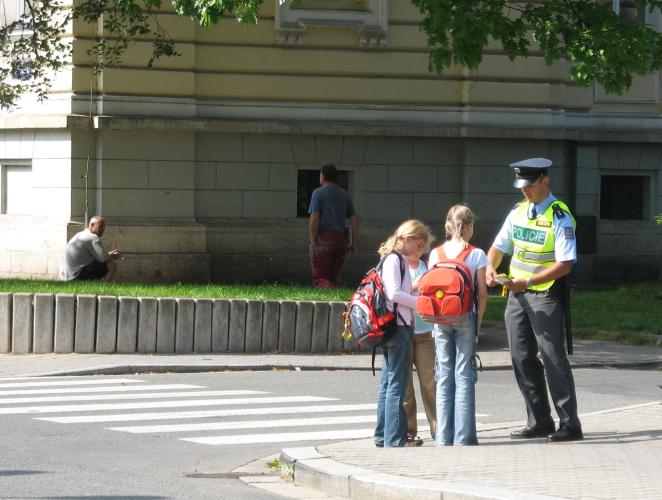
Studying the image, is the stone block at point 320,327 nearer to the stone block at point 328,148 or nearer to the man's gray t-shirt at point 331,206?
the man's gray t-shirt at point 331,206

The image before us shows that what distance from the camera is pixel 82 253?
59.0 ft

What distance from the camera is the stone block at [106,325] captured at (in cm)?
1432

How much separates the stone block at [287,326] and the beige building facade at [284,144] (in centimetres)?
679

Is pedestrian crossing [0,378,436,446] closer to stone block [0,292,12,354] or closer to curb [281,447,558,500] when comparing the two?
curb [281,447,558,500]

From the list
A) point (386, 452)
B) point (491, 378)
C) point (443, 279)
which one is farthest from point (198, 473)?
point (491, 378)

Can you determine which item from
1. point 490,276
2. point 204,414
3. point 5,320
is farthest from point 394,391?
point 5,320

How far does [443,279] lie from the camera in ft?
28.4

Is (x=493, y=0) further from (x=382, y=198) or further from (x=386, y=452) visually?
(x=386, y=452)

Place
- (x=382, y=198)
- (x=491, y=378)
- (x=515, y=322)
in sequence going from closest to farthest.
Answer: (x=515, y=322)
(x=491, y=378)
(x=382, y=198)

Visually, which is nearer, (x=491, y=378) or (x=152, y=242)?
(x=491, y=378)

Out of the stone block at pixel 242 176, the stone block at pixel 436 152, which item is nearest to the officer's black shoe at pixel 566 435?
the stone block at pixel 242 176

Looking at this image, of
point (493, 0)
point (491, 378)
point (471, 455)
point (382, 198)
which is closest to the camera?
point (471, 455)

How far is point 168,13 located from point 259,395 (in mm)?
10817

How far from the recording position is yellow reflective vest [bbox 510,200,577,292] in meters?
9.17
